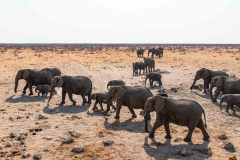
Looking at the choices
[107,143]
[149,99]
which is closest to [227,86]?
[149,99]

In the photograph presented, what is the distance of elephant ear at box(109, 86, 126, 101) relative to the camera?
18.0 m

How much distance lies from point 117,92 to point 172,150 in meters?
5.32

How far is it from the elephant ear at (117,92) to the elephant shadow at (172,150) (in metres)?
3.89

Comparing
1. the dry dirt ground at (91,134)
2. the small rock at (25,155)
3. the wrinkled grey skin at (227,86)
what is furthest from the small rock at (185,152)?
the wrinkled grey skin at (227,86)

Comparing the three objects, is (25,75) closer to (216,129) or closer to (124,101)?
(124,101)

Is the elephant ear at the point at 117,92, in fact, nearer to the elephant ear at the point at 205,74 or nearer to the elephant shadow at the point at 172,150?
the elephant shadow at the point at 172,150

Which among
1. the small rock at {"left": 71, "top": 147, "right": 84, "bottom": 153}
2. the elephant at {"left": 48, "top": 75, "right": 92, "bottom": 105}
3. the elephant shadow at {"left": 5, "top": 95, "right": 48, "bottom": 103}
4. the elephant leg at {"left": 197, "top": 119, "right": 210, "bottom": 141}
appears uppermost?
the elephant at {"left": 48, "top": 75, "right": 92, "bottom": 105}

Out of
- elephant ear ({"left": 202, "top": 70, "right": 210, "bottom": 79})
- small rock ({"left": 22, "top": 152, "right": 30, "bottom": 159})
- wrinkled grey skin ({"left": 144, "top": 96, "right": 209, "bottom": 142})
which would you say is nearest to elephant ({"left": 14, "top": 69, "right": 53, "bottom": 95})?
elephant ear ({"left": 202, "top": 70, "right": 210, "bottom": 79})

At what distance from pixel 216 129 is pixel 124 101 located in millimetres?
4240

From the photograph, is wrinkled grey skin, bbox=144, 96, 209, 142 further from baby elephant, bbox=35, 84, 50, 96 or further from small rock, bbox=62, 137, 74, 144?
baby elephant, bbox=35, 84, 50, 96

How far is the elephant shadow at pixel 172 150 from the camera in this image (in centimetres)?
1289

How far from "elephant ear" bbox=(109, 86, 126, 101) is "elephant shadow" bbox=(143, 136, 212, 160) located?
3886mm

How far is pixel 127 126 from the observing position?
16.9 metres

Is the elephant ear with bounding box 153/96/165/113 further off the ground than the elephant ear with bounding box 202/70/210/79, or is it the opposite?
the elephant ear with bounding box 153/96/165/113
